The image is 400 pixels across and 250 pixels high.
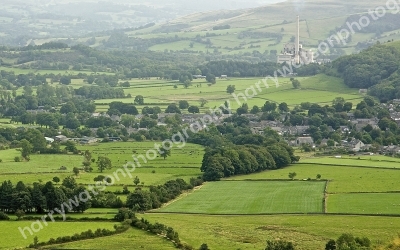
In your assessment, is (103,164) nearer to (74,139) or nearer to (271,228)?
(74,139)

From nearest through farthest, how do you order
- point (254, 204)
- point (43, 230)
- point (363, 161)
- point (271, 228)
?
point (43, 230), point (271, 228), point (254, 204), point (363, 161)

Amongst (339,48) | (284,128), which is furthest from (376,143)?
(339,48)

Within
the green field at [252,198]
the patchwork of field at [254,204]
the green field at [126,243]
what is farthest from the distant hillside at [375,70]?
the green field at [126,243]

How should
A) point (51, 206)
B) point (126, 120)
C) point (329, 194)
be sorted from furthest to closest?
point (126, 120), point (329, 194), point (51, 206)

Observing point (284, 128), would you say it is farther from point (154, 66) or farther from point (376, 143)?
point (154, 66)

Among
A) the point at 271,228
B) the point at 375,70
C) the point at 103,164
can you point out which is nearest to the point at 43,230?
the point at 271,228

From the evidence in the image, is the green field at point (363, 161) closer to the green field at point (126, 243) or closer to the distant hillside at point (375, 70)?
the green field at point (126, 243)
